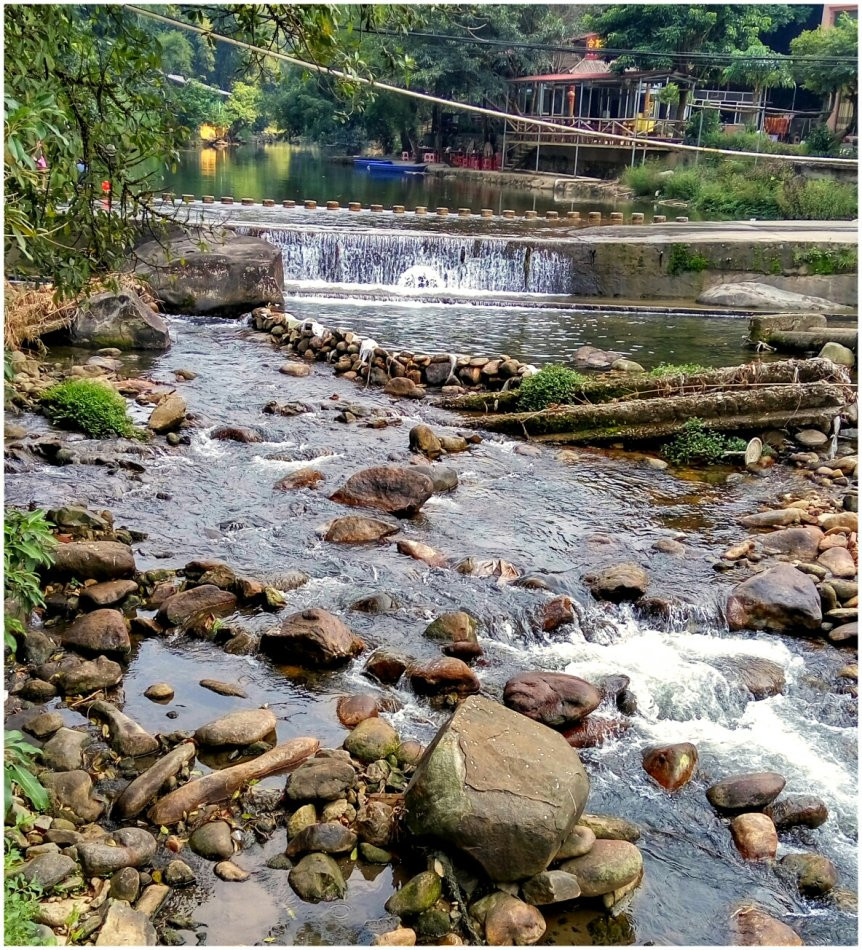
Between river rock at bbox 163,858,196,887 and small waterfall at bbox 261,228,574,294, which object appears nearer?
river rock at bbox 163,858,196,887

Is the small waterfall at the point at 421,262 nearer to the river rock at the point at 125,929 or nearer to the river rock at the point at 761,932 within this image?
the river rock at the point at 761,932

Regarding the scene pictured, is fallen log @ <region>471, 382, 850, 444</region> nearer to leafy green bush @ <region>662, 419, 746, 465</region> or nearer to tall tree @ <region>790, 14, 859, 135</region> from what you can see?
leafy green bush @ <region>662, 419, 746, 465</region>

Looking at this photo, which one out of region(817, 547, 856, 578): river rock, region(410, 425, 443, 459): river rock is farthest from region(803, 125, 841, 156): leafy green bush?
region(817, 547, 856, 578): river rock

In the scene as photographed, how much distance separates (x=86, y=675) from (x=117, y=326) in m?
8.45

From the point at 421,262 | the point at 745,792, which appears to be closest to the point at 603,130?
the point at 421,262

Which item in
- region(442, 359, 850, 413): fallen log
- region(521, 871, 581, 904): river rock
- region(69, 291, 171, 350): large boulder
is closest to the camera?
region(521, 871, 581, 904): river rock

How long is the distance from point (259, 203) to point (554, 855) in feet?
83.6

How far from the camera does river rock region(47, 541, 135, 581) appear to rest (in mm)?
6344

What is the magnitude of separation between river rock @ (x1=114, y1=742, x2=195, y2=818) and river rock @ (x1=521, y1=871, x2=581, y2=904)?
168cm

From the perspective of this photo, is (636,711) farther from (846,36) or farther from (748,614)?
(846,36)

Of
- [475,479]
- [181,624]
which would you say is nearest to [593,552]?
[475,479]

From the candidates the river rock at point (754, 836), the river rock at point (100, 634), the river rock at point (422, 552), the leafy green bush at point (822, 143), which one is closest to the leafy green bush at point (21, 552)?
Answer: the river rock at point (100, 634)

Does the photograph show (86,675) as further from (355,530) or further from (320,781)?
(355,530)

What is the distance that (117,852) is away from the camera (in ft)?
13.0
